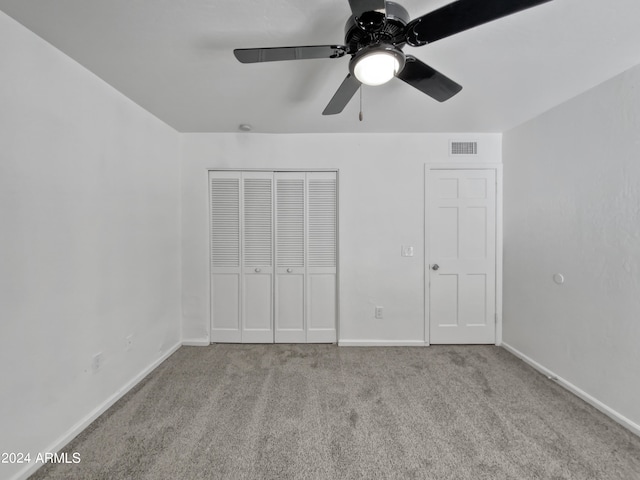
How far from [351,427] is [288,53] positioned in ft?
7.08

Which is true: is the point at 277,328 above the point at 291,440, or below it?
above

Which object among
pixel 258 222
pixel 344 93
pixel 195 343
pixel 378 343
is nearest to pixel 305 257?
pixel 258 222

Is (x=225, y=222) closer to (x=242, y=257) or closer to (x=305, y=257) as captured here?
(x=242, y=257)

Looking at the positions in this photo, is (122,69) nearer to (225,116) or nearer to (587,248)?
(225,116)

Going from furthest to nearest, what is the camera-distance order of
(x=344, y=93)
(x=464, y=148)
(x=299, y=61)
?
(x=464, y=148) → (x=299, y=61) → (x=344, y=93)

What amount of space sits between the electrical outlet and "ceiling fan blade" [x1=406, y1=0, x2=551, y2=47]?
2636mm

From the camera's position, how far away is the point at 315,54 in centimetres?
120

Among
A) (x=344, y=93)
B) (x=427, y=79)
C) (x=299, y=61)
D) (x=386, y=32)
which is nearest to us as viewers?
(x=386, y=32)

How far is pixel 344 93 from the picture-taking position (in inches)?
58.5

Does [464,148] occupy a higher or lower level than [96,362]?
higher

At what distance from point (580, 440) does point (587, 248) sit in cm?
130


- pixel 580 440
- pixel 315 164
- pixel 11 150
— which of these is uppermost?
pixel 315 164

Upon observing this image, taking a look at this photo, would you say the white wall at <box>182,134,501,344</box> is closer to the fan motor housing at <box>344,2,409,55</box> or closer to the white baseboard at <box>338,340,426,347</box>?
the white baseboard at <box>338,340,426,347</box>

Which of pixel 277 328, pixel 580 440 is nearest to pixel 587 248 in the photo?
pixel 580 440
